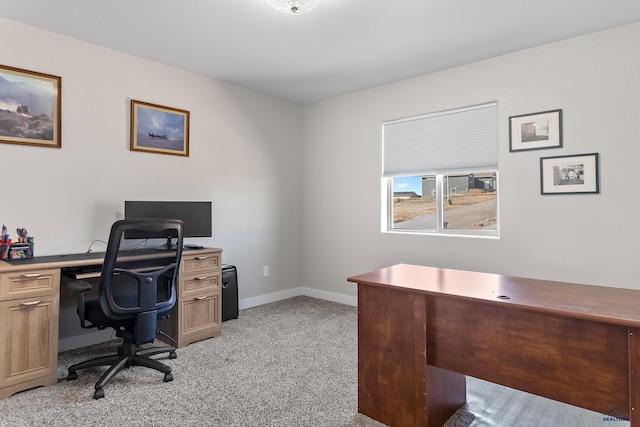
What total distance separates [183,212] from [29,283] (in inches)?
53.8

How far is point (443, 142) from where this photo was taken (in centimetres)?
385

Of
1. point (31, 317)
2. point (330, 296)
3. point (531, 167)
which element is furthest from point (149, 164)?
point (531, 167)

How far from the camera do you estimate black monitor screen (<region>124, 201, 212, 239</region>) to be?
3244mm

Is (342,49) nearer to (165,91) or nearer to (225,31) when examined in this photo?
(225,31)

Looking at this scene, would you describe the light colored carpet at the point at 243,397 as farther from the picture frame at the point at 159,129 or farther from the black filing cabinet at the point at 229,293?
the picture frame at the point at 159,129

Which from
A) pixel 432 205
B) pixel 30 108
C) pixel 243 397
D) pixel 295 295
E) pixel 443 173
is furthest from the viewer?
pixel 295 295

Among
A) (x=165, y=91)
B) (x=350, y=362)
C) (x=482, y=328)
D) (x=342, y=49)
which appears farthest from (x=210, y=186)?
(x=482, y=328)

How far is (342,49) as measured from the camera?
329 centimetres

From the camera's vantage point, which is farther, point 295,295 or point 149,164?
point 295,295

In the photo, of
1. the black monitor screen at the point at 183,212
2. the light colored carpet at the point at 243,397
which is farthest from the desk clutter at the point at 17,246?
the light colored carpet at the point at 243,397

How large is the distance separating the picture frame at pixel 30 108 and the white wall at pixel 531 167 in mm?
2959

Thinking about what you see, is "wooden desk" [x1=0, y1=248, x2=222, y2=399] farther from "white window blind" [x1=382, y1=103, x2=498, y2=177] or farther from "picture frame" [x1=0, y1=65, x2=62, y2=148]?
"white window blind" [x1=382, y1=103, x2=498, y2=177]

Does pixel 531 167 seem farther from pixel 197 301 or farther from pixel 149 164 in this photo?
pixel 149 164

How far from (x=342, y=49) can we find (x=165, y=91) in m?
1.83
